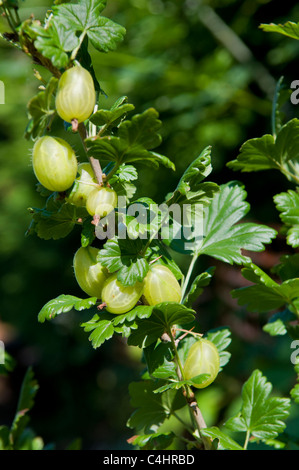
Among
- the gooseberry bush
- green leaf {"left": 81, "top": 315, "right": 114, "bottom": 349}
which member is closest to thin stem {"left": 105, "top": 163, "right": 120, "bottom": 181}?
the gooseberry bush

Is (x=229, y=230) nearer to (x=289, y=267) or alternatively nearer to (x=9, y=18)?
(x=289, y=267)

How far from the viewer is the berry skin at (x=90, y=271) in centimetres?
34

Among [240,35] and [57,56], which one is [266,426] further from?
[240,35]

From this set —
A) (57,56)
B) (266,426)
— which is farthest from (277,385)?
(57,56)

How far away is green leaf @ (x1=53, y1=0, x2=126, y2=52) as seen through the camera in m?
0.32

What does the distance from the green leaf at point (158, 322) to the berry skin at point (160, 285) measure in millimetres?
14

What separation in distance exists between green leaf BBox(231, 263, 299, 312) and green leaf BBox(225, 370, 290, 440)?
0.06 m

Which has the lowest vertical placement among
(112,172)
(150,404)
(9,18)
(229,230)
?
(150,404)

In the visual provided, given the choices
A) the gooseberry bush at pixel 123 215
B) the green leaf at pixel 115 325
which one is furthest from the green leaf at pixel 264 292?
the green leaf at pixel 115 325

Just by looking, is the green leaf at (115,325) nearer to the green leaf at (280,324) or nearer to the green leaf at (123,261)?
the green leaf at (123,261)

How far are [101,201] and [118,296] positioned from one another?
7 centimetres

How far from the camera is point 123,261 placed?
323mm

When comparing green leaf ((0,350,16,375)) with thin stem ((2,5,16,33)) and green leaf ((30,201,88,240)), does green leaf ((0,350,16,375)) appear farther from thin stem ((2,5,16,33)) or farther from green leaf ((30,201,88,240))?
thin stem ((2,5,16,33))

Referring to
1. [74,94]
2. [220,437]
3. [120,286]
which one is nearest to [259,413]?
[220,437]
